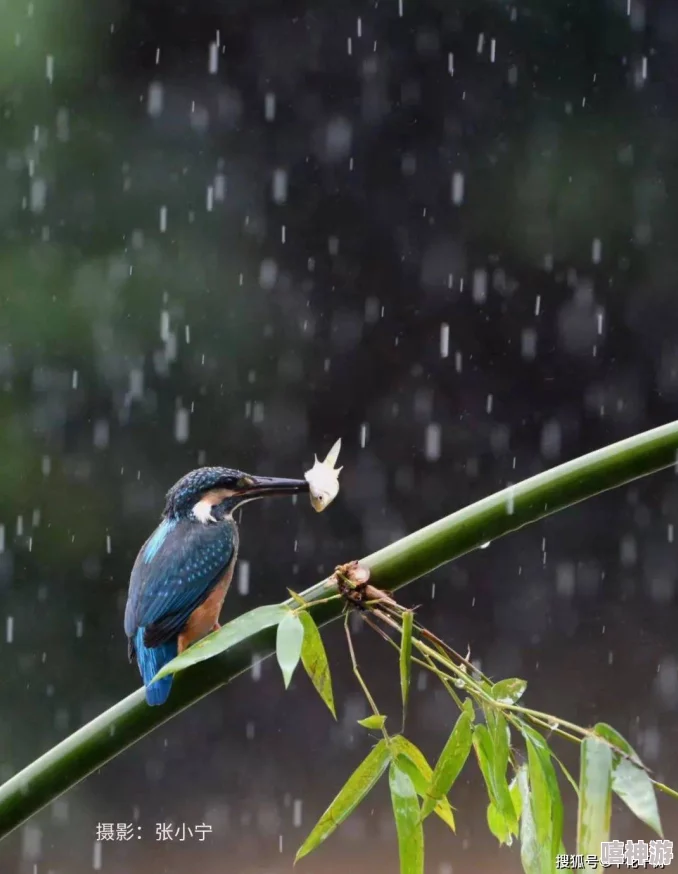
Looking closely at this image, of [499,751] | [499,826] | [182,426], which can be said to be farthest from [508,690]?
[182,426]

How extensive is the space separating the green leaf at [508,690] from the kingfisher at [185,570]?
53 cm

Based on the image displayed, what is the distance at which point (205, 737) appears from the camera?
15.3 feet

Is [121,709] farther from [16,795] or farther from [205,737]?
[205,737]

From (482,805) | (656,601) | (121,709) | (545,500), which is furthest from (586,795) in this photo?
(656,601)

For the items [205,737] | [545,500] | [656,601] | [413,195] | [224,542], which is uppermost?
[413,195]

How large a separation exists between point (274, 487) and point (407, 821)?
424mm

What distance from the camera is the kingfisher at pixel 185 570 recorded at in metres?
1.15

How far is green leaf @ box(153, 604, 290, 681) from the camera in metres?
0.55

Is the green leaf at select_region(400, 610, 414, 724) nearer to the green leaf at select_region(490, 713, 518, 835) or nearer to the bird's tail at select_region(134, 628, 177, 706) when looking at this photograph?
the green leaf at select_region(490, 713, 518, 835)

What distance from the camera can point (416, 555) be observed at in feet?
1.84

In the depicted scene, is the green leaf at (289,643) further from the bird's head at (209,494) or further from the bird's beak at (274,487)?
the bird's head at (209,494)

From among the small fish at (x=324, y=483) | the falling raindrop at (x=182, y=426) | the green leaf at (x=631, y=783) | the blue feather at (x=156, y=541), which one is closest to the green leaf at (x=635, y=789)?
the green leaf at (x=631, y=783)

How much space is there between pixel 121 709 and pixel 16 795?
Result: 72 mm

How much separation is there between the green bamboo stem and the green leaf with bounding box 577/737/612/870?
0.11 m
